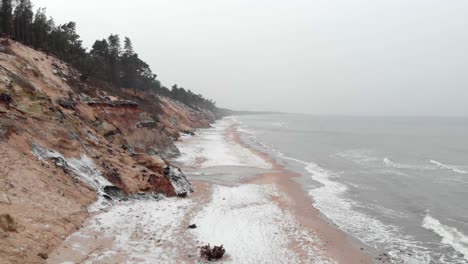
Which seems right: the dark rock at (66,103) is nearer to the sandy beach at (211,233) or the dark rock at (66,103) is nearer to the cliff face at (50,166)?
the cliff face at (50,166)

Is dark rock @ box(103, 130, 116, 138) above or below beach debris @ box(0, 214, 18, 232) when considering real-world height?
above

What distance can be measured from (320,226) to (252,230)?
4.78 meters

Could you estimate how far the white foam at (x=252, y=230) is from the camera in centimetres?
1516

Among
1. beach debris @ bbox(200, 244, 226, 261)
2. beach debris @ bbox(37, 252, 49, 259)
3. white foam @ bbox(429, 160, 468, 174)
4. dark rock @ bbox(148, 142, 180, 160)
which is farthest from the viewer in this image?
white foam @ bbox(429, 160, 468, 174)

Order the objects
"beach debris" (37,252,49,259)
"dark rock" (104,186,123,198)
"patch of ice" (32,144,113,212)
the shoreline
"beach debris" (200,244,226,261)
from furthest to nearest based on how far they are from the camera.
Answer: "dark rock" (104,186,123,198) < "patch of ice" (32,144,113,212) < the shoreline < "beach debris" (200,244,226,261) < "beach debris" (37,252,49,259)

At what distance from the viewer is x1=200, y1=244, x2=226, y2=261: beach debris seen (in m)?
13.7

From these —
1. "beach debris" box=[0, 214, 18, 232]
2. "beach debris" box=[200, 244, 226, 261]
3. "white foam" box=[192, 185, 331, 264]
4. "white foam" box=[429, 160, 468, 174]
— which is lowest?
"white foam" box=[429, 160, 468, 174]

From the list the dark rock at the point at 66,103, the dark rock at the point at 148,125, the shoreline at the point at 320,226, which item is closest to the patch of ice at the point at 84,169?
the dark rock at the point at 66,103

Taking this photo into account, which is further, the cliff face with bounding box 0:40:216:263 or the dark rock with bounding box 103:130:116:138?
the dark rock with bounding box 103:130:116:138

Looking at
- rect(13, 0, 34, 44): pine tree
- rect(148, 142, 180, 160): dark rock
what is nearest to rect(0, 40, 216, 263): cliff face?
rect(148, 142, 180, 160): dark rock

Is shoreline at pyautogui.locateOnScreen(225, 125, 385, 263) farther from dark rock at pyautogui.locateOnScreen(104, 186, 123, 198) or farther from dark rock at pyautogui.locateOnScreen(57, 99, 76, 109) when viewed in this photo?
dark rock at pyautogui.locateOnScreen(57, 99, 76, 109)

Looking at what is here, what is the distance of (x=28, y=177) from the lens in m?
16.1

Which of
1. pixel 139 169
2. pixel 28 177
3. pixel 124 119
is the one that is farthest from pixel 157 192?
pixel 124 119

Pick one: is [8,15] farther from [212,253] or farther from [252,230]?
[212,253]
